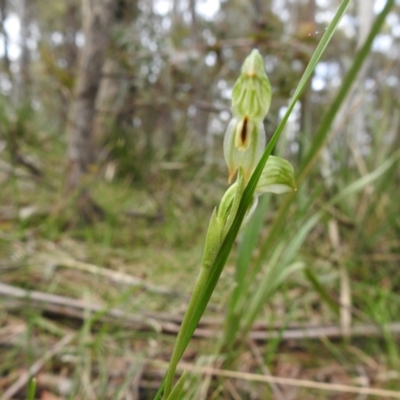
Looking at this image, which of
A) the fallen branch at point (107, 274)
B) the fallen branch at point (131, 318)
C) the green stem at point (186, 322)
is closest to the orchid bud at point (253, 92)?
the green stem at point (186, 322)

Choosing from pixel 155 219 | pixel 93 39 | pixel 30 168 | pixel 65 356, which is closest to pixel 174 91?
pixel 93 39

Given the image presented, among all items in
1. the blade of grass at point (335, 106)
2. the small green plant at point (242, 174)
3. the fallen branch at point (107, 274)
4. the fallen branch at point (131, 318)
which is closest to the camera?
the small green plant at point (242, 174)

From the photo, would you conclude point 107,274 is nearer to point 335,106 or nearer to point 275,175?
point 335,106

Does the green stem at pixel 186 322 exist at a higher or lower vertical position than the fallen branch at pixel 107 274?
higher

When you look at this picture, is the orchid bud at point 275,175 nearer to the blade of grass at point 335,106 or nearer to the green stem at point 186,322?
the green stem at point 186,322

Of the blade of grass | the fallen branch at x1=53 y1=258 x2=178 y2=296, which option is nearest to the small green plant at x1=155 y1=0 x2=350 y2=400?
the blade of grass

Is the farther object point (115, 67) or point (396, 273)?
point (115, 67)

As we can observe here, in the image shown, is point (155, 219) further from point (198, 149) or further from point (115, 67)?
point (115, 67)

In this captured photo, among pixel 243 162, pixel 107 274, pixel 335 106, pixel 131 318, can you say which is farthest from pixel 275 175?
pixel 107 274

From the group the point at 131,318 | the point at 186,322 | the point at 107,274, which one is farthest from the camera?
the point at 107,274
